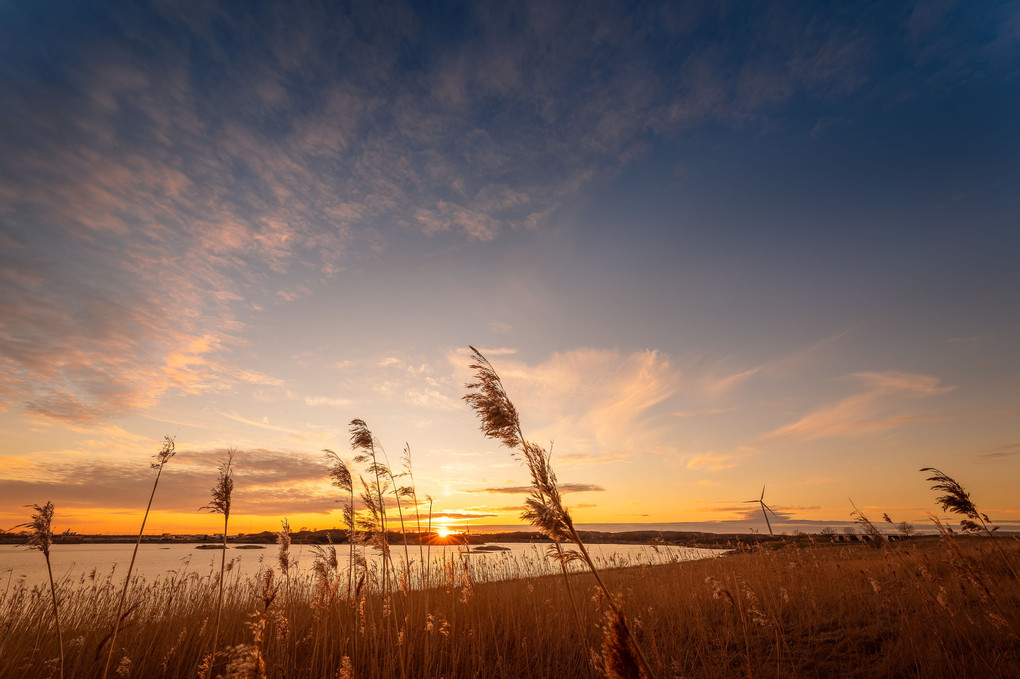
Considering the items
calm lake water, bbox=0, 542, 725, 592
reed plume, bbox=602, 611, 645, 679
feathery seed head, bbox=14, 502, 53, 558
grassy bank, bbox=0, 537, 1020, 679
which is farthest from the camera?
calm lake water, bbox=0, 542, 725, 592

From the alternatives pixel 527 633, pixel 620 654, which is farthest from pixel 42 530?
pixel 527 633

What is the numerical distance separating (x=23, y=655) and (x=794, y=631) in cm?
1192

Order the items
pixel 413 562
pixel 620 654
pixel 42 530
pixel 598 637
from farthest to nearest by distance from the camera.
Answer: pixel 413 562 → pixel 598 637 → pixel 42 530 → pixel 620 654

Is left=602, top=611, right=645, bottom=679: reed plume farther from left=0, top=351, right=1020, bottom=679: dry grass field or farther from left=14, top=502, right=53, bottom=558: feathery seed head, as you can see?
left=14, top=502, right=53, bottom=558: feathery seed head

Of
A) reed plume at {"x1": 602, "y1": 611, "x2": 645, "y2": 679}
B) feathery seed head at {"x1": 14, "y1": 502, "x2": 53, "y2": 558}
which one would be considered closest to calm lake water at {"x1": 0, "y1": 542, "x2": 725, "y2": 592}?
feathery seed head at {"x1": 14, "y1": 502, "x2": 53, "y2": 558}

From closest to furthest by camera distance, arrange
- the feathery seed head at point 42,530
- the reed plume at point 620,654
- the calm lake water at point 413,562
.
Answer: the reed plume at point 620,654
the feathery seed head at point 42,530
the calm lake water at point 413,562

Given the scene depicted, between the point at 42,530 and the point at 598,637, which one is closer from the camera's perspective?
the point at 42,530

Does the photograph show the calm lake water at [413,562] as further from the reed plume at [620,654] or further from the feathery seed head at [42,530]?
the reed plume at [620,654]

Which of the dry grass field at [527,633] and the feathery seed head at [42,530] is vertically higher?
the feathery seed head at [42,530]

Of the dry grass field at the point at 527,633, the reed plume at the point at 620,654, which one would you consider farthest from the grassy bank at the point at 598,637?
the reed plume at the point at 620,654

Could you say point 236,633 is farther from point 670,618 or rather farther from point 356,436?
point 670,618

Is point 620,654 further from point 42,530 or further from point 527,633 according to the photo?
point 527,633

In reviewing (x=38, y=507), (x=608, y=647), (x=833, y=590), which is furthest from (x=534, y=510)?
(x=833, y=590)

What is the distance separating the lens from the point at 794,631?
266 inches
